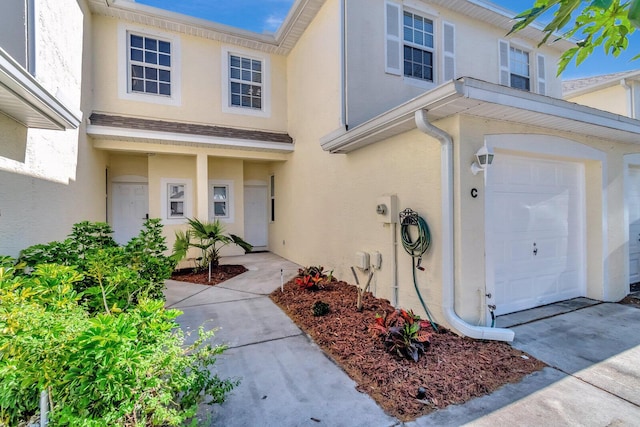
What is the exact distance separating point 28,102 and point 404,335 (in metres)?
4.75

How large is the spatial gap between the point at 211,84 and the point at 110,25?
2.62m

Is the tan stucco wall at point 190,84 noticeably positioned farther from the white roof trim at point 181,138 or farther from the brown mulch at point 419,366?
the brown mulch at point 419,366

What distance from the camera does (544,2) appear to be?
1712 mm

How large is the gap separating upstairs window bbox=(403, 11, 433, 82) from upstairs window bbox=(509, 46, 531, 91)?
3.18m

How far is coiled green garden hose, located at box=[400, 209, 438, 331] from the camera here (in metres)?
4.15

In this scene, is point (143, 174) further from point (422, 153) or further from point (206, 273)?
point (422, 153)

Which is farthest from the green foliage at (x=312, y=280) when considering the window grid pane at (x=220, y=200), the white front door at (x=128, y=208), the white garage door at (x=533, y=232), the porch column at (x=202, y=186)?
the white front door at (x=128, y=208)

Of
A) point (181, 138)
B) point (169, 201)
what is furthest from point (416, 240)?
point (169, 201)

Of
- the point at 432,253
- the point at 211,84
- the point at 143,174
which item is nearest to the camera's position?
the point at 432,253

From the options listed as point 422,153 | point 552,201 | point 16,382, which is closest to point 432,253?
point 422,153

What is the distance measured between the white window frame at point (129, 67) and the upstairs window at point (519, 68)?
9508mm

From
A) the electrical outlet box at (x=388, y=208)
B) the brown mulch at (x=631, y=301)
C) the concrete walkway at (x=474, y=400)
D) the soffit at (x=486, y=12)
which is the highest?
the soffit at (x=486, y=12)

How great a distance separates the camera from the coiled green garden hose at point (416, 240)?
415 cm

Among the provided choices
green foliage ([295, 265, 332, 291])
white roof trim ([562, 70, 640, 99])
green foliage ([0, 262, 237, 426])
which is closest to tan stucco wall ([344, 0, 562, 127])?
green foliage ([295, 265, 332, 291])
